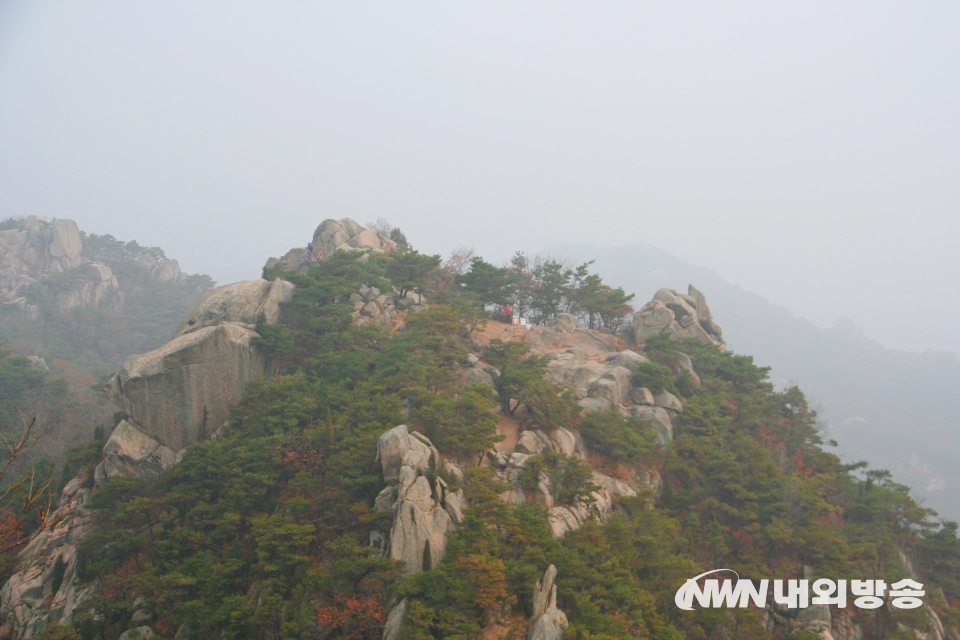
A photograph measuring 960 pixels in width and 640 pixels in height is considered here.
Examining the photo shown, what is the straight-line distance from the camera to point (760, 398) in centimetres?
2295

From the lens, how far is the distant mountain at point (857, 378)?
229 ft

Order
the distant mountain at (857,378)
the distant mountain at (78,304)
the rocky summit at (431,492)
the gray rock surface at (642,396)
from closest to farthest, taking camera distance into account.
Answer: the rocky summit at (431,492)
the gray rock surface at (642,396)
the distant mountain at (78,304)
the distant mountain at (857,378)

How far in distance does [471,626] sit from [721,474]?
33.2ft

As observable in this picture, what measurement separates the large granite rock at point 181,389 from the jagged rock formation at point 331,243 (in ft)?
27.3

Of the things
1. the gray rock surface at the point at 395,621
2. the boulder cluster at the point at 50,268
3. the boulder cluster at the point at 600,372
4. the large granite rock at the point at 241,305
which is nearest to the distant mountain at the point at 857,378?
the boulder cluster at the point at 600,372

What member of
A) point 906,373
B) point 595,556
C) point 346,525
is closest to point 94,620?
point 346,525

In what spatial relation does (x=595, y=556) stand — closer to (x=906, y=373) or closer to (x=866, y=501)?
(x=866, y=501)

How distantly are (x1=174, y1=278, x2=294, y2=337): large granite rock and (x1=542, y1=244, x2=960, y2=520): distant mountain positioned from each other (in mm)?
49578

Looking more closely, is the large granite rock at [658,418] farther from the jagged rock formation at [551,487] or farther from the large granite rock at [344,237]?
the large granite rock at [344,237]

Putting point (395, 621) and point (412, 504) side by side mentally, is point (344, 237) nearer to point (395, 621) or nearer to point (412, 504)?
point (412, 504)

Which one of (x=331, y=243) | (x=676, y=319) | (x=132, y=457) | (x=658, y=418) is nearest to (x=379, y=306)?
(x=331, y=243)

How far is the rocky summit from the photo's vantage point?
41.3 feet

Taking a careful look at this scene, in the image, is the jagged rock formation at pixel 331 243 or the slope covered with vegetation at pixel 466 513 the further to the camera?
the jagged rock formation at pixel 331 243

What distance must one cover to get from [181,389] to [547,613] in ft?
41.6
